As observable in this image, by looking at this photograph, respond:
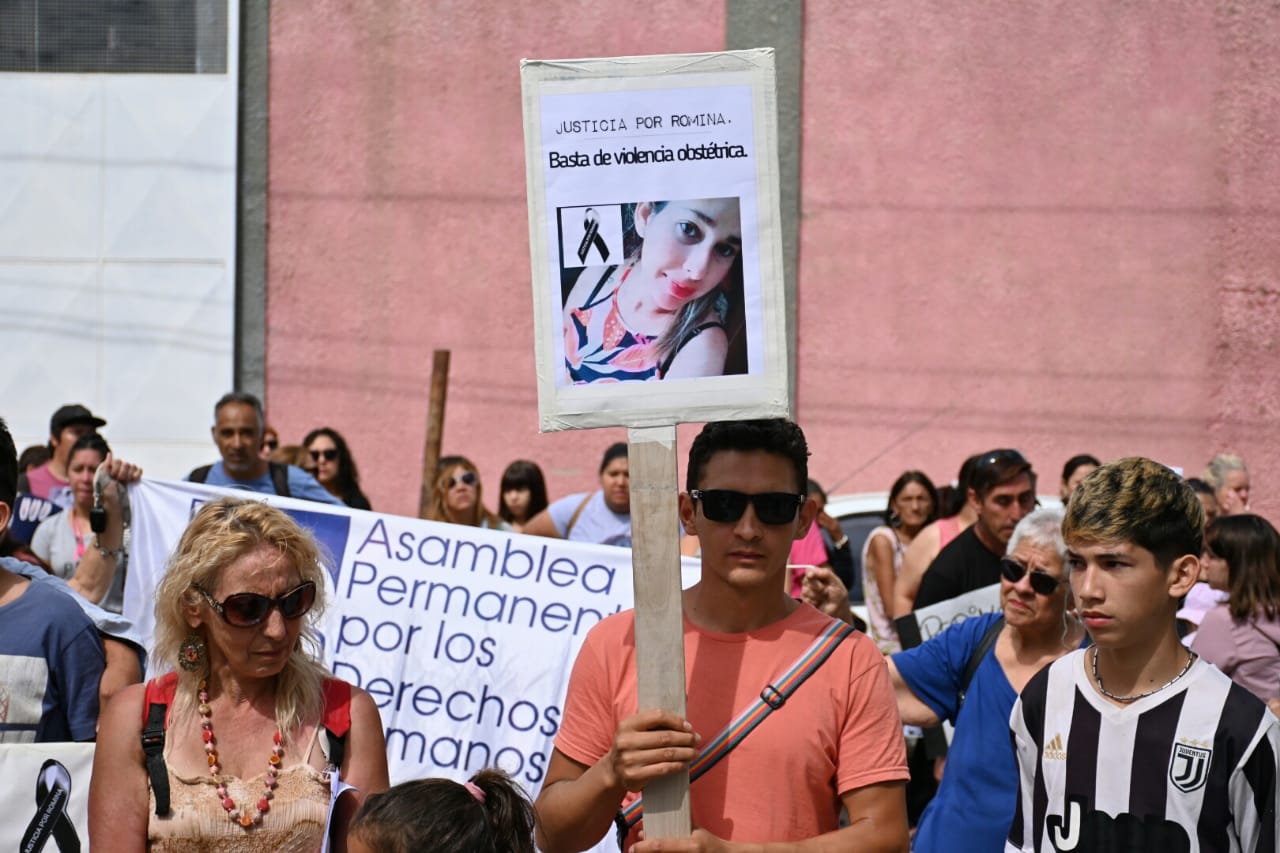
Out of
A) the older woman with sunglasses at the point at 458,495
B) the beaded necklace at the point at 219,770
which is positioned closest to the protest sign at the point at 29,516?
the older woman with sunglasses at the point at 458,495

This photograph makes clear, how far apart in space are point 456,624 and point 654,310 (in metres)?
3.35

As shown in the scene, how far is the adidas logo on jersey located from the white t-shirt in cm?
505

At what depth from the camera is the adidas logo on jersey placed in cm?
310

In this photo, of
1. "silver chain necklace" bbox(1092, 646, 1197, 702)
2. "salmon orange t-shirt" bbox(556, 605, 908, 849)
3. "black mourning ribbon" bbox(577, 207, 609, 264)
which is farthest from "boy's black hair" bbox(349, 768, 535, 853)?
"silver chain necklace" bbox(1092, 646, 1197, 702)

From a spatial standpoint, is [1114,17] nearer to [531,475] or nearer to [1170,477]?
[531,475]

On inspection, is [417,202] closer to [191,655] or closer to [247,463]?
[247,463]

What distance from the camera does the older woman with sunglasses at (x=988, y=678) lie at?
4184 mm

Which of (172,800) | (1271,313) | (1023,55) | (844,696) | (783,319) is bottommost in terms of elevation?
(172,800)

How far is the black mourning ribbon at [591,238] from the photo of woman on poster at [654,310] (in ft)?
0.09

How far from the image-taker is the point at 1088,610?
3092 millimetres

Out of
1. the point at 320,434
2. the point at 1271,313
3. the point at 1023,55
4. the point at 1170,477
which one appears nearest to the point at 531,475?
the point at 320,434

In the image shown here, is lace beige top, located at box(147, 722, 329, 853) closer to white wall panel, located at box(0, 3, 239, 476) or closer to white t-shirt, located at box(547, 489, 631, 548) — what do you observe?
white t-shirt, located at box(547, 489, 631, 548)

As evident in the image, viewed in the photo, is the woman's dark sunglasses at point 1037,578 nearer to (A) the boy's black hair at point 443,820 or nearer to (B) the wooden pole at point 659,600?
(B) the wooden pole at point 659,600

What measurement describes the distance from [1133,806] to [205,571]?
194cm
